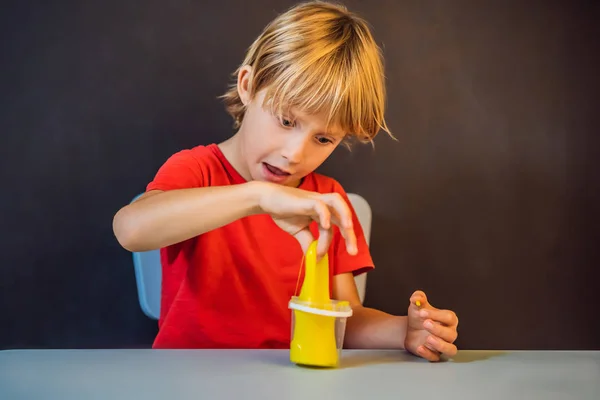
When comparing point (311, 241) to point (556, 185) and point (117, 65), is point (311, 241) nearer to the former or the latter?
point (117, 65)

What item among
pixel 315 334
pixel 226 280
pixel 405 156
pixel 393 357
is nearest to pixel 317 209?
pixel 315 334

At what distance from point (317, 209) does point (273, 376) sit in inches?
7.4

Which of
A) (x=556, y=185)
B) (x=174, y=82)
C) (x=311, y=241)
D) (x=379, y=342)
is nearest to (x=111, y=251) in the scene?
(x=174, y=82)

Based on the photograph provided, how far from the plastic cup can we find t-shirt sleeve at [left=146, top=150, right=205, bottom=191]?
14.7 inches

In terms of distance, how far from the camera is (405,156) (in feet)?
5.55

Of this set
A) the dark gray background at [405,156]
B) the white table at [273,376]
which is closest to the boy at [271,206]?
the white table at [273,376]

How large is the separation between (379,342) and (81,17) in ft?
3.26

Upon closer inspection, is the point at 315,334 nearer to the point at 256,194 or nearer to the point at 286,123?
the point at 256,194

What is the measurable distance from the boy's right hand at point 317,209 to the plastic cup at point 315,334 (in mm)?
62

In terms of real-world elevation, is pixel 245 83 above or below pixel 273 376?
above

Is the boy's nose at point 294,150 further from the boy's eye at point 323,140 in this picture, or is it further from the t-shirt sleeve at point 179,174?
the t-shirt sleeve at point 179,174

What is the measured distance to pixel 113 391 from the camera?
669 mm

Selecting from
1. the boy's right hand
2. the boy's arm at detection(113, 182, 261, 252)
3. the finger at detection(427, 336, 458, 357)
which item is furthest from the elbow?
the finger at detection(427, 336, 458, 357)

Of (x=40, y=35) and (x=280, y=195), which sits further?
(x=40, y=35)
